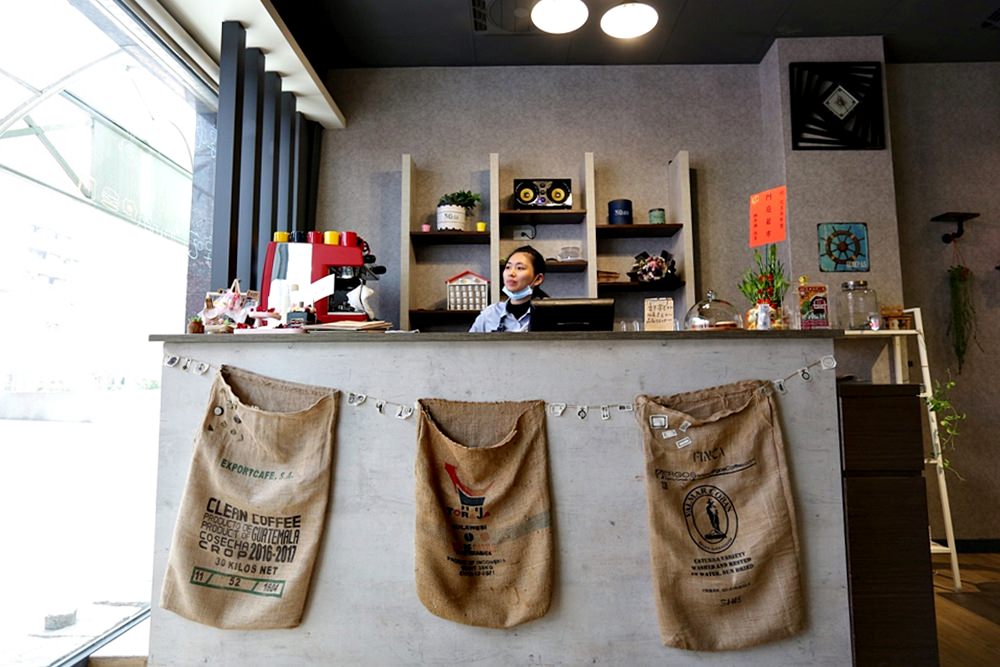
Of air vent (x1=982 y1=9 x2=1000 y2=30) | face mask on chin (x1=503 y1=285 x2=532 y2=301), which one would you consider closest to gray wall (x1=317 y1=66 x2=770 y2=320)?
face mask on chin (x1=503 y1=285 x2=532 y2=301)

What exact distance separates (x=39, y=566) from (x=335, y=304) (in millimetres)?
1411

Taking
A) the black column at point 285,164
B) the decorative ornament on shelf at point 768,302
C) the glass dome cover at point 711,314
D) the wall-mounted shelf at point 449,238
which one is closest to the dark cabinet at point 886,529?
the decorative ornament on shelf at point 768,302

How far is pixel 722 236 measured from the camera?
4102 millimetres

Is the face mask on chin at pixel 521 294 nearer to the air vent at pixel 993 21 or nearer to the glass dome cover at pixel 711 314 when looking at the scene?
the glass dome cover at pixel 711 314

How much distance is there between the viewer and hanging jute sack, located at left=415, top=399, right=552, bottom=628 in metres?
1.80

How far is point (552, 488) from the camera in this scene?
1875 millimetres

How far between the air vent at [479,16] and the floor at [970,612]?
3.79 meters

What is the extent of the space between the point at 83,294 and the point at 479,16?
103 inches

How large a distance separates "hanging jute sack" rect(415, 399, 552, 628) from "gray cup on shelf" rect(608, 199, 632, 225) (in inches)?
90.1

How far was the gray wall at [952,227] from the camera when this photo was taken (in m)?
3.91

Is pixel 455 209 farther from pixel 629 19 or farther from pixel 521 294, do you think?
pixel 629 19

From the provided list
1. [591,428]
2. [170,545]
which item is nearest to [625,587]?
[591,428]

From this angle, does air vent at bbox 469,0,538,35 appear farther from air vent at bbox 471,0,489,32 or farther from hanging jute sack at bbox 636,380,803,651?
hanging jute sack at bbox 636,380,803,651

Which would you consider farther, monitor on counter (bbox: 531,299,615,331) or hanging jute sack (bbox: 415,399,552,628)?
monitor on counter (bbox: 531,299,615,331)
